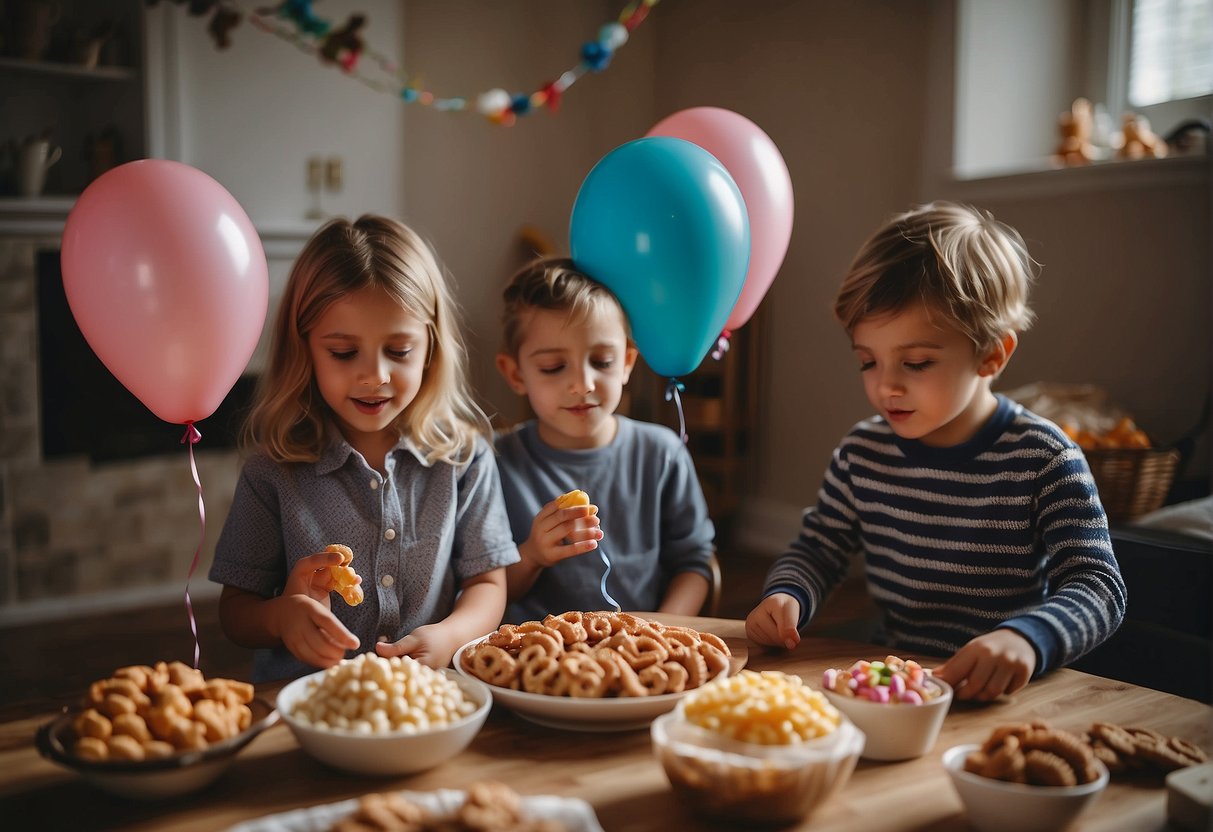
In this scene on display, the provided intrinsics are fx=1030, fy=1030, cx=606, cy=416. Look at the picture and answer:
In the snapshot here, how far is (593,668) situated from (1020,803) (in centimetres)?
42

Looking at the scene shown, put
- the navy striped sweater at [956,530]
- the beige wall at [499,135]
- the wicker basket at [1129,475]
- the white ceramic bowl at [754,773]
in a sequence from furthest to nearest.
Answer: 1. the beige wall at [499,135]
2. the wicker basket at [1129,475]
3. the navy striped sweater at [956,530]
4. the white ceramic bowl at [754,773]

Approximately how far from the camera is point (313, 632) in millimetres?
1172

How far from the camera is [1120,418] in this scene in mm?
2725

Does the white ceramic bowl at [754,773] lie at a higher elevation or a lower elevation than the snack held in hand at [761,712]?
lower

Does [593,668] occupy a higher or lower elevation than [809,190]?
lower

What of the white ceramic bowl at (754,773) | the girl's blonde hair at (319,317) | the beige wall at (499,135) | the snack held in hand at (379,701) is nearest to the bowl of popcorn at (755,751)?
the white ceramic bowl at (754,773)

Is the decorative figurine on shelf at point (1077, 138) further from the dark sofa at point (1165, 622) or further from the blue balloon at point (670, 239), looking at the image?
the blue balloon at point (670, 239)

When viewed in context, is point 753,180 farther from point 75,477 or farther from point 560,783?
point 75,477

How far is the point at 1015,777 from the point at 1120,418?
7.00 feet

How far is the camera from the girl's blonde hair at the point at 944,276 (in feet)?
4.76

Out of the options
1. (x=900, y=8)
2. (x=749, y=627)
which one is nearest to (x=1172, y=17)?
(x=900, y=8)

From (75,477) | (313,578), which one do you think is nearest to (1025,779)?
(313,578)

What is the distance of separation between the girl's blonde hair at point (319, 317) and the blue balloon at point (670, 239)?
0.28 meters

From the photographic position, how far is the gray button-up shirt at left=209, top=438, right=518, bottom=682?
1.49m
